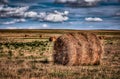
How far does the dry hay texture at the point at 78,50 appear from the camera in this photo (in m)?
10.4

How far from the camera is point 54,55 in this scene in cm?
1096

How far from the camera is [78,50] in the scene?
10453mm

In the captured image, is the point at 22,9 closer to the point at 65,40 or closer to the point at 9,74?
the point at 65,40

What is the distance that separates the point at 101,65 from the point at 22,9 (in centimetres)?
374

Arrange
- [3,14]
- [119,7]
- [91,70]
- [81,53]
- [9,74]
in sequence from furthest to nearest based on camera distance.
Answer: [119,7] → [3,14] → [81,53] → [91,70] → [9,74]

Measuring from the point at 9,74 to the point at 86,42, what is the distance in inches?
105

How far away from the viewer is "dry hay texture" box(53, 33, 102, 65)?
1044cm

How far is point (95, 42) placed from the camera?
10797mm

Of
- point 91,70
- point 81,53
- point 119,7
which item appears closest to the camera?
point 91,70

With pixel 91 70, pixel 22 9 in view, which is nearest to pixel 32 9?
pixel 22 9

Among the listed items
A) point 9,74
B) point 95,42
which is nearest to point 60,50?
point 95,42

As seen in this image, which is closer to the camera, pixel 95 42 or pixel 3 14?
pixel 95 42

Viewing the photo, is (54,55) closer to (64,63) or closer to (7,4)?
(64,63)

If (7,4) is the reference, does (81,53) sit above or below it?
below
